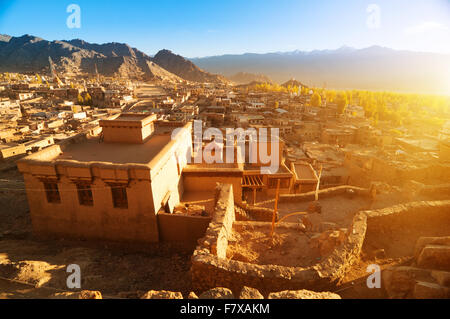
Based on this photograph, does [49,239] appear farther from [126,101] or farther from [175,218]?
[126,101]

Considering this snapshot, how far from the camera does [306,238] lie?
10.1 metres

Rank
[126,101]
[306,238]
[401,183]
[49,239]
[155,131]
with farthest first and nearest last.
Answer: [126,101] < [401,183] < [155,131] < [49,239] < [306,238]

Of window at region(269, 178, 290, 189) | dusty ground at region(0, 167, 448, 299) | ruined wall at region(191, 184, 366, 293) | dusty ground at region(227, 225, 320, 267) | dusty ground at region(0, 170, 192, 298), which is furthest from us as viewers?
window at region(269, 178, 290, 189)

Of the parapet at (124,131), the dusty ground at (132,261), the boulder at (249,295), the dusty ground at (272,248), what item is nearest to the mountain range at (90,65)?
the parapet at (124,131)

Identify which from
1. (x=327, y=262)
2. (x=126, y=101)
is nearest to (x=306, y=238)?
(x=327, y=262)

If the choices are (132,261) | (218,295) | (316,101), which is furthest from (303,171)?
(316,101)

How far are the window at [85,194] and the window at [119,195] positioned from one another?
102 centimetres

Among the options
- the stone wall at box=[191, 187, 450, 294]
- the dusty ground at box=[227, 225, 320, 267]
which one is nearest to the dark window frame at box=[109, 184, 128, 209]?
the stone wall at box=[191, 187, 450, 294]

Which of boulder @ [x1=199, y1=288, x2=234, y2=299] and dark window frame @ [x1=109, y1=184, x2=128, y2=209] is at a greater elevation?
dark window frame @ [x1=109, y1=184, x2=128, y2=209]

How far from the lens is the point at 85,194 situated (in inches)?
400

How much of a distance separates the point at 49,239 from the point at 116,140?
5910 mm

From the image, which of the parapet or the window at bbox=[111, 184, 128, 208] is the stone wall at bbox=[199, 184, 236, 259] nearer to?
the window at bbox=[111, 184, 128, 208]

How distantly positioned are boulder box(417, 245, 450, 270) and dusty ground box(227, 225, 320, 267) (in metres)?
3.06

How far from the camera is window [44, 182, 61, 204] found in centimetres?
1022
